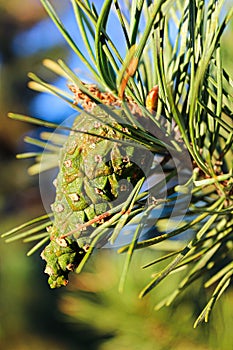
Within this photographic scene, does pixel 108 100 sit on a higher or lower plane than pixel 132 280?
higher

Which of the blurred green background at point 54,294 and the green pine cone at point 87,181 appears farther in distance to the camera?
the blurred green background at point 54,294

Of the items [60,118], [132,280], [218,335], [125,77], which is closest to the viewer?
[125,77]

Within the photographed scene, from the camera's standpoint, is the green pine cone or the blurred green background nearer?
the green pine cone

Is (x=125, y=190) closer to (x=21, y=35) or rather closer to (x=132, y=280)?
(x=132, y=280)

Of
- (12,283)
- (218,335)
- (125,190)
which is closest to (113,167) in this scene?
(125,190)

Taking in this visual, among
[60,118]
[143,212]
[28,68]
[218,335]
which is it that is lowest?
[218,335]

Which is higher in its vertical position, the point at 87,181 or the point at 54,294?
the point at 87,181

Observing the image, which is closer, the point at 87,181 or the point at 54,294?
the point at 87,181

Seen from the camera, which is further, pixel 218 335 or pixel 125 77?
pixel 218 335
